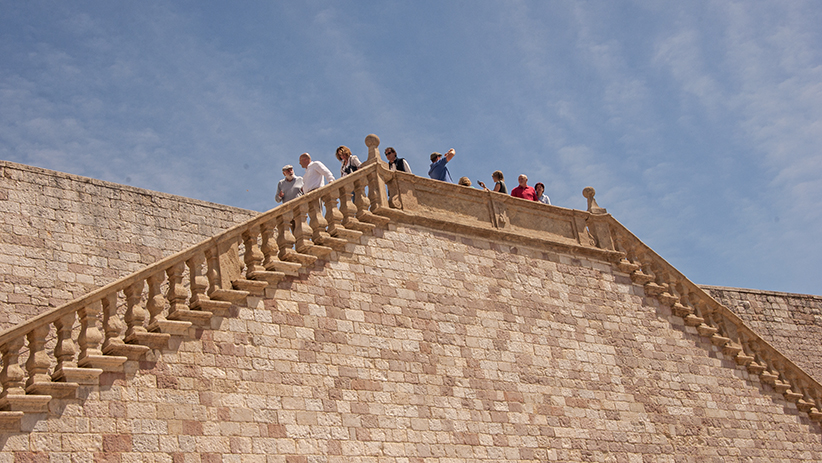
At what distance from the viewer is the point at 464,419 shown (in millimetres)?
10062

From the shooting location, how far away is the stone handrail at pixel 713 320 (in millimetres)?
13281

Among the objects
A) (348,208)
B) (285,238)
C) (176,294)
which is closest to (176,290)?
(176,294)

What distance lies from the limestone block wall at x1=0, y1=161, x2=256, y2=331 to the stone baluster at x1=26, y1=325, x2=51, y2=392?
2778 mm

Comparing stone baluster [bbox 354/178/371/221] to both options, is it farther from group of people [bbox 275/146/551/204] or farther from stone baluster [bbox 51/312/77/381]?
stone baluster [bbox 51/312/77/381]

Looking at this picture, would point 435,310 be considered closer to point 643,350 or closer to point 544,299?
point 544,299

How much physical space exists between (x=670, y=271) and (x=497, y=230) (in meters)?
3.20

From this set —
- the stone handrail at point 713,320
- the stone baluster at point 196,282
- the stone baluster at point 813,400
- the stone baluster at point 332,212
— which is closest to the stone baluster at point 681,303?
the stone handrail at point 713,320

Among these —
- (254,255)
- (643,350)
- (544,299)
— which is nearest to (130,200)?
(254,255)

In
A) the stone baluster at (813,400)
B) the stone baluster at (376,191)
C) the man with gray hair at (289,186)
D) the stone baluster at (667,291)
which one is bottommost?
the stone baluster at (813,400)

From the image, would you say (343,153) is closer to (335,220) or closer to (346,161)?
(346,161)

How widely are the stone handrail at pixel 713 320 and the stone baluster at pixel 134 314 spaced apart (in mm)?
7529

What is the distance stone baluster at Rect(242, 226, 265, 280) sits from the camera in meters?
9.21

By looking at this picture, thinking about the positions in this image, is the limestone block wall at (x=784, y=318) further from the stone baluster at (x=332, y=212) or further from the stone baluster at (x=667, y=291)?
the stone baluster at (x=332, y=212)

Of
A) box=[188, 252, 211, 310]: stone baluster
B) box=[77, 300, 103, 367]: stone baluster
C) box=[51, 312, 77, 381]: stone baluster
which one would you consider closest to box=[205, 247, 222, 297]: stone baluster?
box=[188, 252, 211, 310]: stone baluster
